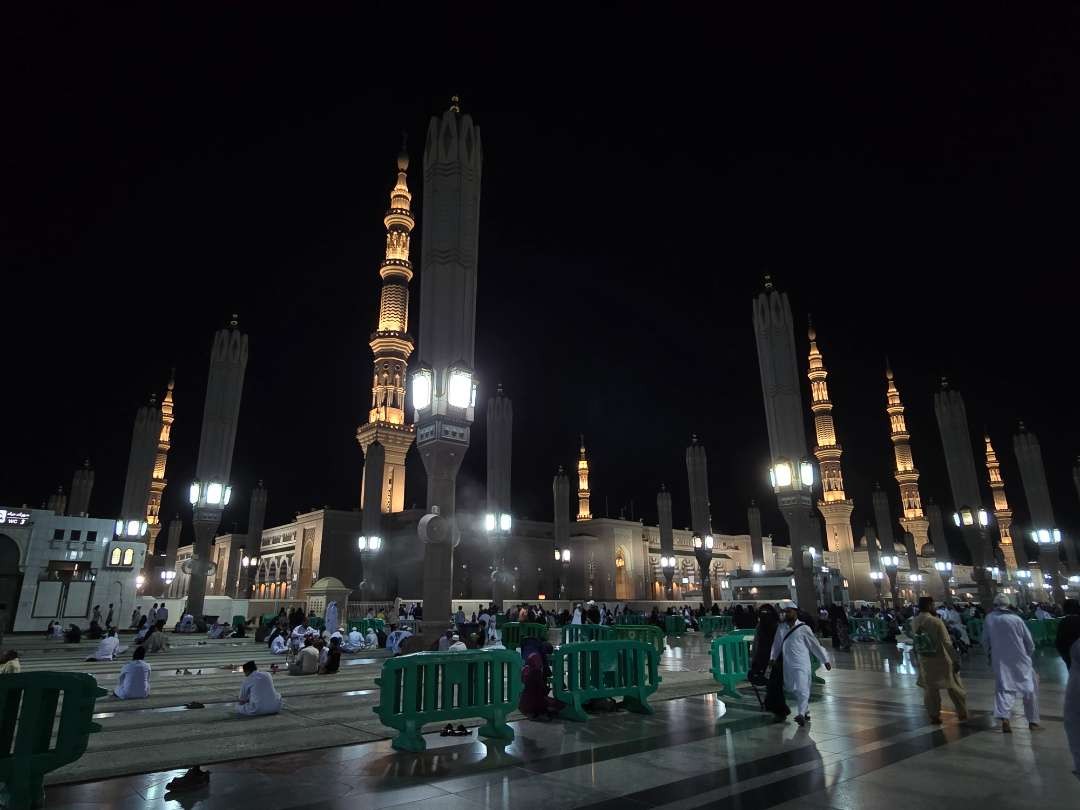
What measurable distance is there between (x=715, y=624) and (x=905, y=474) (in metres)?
46.8

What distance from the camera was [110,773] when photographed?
5.20 m

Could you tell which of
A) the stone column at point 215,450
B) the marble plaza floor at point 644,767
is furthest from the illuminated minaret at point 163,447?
the marble plaza floor at point 644,767

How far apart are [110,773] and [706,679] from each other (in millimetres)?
9081

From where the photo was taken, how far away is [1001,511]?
201ft

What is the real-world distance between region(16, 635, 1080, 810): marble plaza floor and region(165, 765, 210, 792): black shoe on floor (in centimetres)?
Result: 8

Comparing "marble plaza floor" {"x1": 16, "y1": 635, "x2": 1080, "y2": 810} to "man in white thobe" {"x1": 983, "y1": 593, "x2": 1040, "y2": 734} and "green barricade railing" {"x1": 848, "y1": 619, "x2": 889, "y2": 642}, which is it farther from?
"green barricade railing" {"x1": 848, "y1": 619, "x2": 889, "y2": 642}

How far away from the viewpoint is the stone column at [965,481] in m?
29.4

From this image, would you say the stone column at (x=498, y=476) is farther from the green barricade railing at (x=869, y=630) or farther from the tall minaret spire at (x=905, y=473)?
the tall minaret spire at (x=905, y=473)

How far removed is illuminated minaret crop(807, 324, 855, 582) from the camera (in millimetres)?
56625

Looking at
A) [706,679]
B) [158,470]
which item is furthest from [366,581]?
[158,470]

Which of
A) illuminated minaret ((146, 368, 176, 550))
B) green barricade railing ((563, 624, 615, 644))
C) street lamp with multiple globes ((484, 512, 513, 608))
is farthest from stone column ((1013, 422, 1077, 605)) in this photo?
illuminated minaret ((146, 368, 176, 550))

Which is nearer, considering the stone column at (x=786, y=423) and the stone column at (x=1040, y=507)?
the stone column at (x=786, y=423)

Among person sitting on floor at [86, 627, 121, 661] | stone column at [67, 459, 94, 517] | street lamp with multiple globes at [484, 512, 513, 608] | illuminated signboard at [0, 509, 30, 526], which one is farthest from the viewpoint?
stone column at [67, 459, 94, 517]

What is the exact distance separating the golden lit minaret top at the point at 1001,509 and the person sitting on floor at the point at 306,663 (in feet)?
229
